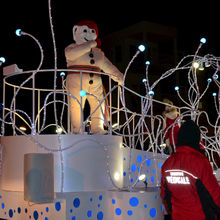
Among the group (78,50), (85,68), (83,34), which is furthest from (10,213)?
(83,34)

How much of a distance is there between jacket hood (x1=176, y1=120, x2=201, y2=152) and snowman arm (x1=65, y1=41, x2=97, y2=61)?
223cm

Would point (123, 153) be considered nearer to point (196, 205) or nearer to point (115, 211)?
point (115, 211)

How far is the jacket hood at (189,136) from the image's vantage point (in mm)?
3693

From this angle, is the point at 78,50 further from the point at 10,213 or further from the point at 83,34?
the point at 10,213

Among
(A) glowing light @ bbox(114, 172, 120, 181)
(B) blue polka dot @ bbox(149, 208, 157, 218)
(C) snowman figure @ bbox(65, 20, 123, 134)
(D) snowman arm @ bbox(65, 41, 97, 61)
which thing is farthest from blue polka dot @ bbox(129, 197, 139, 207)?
(D) snowman arm @ bbox(65, 41, 97, 61)

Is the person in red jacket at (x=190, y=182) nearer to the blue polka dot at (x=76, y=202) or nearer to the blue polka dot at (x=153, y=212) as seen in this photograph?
the blue polka dot at (x=153, y=212)

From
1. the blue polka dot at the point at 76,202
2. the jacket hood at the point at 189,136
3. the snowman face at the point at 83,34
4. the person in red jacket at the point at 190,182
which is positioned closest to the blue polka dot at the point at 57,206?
the blue polka dot at the point at 76,202

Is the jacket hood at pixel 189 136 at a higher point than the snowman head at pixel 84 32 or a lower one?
lower

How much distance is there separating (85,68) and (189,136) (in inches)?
94.5

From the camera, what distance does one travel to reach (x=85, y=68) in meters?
5.70

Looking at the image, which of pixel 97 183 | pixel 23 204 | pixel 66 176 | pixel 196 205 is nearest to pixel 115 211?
pixel 97 183

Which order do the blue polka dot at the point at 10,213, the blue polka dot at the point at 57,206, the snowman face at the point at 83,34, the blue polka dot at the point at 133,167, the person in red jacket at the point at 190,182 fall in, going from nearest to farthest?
the person in red jacket at the point at 190,182, the blue polka dot at the point at 57,206, the blue polka dot at the point at 10,213, the blue polka dot at the point at 133,167, the snowman face at the point at 83,34

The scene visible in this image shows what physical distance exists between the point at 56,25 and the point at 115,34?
37.3ft

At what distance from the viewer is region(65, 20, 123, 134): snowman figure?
18.3 ft
